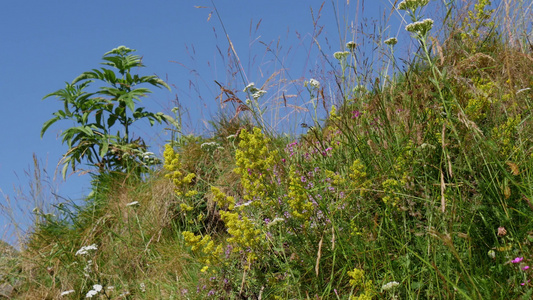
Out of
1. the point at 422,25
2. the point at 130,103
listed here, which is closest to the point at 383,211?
the point at 422,25

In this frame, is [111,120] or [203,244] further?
[111,120]

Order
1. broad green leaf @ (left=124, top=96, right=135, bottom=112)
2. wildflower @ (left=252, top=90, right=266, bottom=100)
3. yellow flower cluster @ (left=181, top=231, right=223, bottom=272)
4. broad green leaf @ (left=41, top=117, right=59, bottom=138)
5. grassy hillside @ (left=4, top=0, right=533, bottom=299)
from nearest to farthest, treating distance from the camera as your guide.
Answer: grassy hillside @ (left=4, top=0, right=533, bottom=299), yellow flower cluster @ (left=181, top=231, right=223, bottom=272), wildflower @ (left=252, top=90, right=266, bottom=100), broad green leaf @ (left=124, top=96, right=135, bottom=112), broad green leaf @ (left=41, top=117, right=59, bottom=138)

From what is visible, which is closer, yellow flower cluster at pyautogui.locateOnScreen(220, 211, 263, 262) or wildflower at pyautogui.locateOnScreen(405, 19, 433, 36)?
yellow flower cluster at pyautogui.locateOnScreen(220, 211, 263, 262)

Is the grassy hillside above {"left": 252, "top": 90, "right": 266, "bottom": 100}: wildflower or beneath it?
beneath

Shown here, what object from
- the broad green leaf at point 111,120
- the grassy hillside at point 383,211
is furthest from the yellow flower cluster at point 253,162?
the broad green leaf at point 111,120

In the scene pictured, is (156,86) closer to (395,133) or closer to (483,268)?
(395,133)

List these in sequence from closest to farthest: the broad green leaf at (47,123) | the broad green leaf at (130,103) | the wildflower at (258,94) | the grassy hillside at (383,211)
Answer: the grassy hillside at (383,211) < the wildflower at (258,94) < the broad green leaf at (130,103) < the broad green leaf at (47,123)

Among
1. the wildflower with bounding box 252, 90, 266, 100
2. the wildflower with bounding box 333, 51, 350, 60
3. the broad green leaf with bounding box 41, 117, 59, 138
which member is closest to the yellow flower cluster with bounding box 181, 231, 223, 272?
the wildflower with bounding box 252, 90, 266, 100

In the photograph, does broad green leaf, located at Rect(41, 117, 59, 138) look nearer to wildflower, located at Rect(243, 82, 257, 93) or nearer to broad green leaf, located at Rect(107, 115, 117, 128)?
broad green leaf, located at Rect(107, 115, 117, 128)

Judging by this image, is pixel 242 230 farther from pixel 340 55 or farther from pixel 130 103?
pixel 130 103

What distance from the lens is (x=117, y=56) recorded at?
5.69 metres

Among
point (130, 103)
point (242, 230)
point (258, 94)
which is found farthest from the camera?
point (130, 103)

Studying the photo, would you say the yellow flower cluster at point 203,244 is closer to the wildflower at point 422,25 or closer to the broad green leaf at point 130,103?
the wildflower at point 422,25

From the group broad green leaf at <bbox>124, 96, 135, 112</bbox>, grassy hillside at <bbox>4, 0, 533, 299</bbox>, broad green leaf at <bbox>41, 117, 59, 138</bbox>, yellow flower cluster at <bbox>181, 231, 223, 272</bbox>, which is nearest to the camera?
grassy hillside at <bbox>4, 0, 533, 299</bbox>
